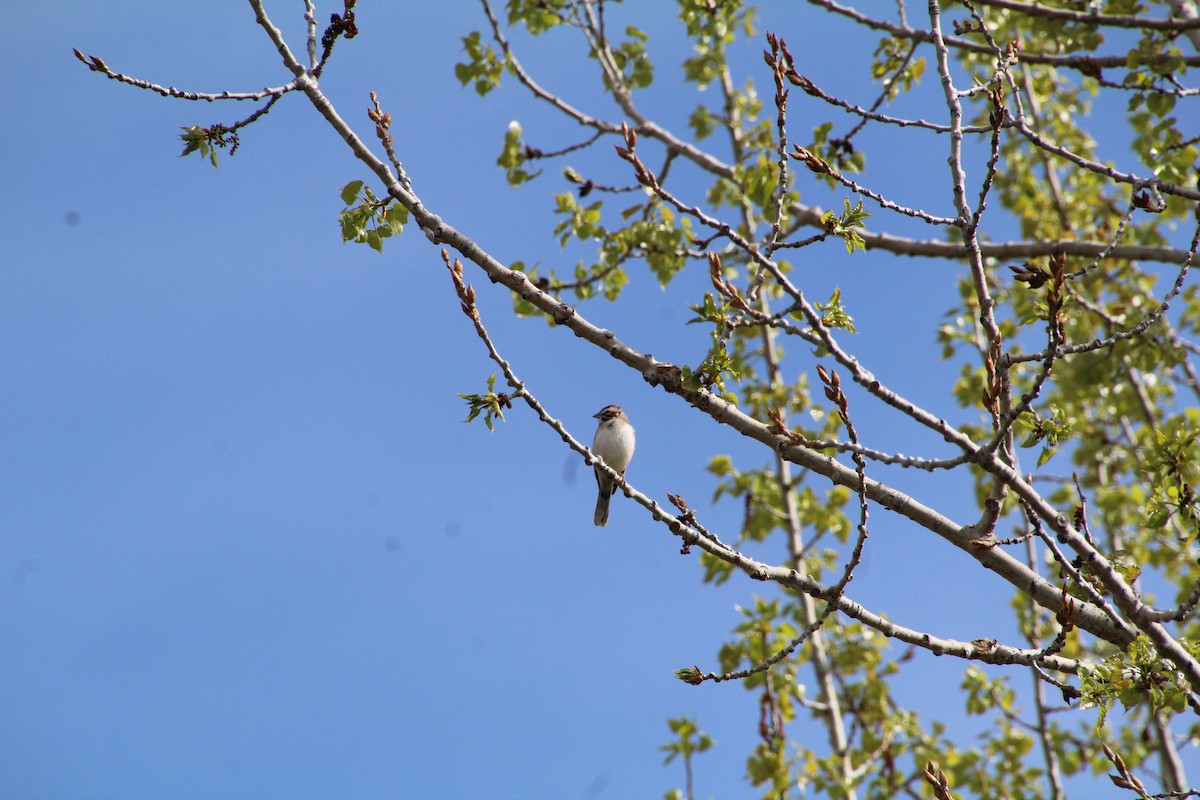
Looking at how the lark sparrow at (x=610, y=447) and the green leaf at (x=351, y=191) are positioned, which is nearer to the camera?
the green leaf at (x=351, y=191)

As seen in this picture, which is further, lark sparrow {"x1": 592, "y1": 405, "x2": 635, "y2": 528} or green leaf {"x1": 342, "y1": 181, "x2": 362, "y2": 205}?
lark sparrow {"x1": 592, "y1": 405, "x2": 635, "y2": 528}

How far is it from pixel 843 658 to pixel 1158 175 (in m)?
5.87

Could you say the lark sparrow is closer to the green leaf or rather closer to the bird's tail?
the bird's tail

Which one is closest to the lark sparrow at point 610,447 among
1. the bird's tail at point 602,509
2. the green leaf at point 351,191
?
the bird's tail at point 602,509

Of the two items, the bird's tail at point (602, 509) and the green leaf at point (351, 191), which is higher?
the bird's tail at point (602, 509)

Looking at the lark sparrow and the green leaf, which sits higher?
the lark sparrow

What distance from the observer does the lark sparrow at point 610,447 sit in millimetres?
9148

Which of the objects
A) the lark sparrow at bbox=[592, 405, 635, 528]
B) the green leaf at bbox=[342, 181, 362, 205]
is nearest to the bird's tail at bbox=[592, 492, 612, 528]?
the lark sparrow at bbox=[592, 405, 635, 528]

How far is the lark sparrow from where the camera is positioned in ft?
30.0

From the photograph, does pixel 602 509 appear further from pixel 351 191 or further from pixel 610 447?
pixel 351 191

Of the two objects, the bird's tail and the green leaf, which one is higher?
the bird's tail

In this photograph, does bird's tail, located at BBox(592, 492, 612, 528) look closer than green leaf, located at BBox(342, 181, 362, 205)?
No

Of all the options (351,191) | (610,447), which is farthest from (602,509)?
(351,191)

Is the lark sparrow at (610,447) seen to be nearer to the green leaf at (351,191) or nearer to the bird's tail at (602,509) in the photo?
the bird's tail at (602,509)
